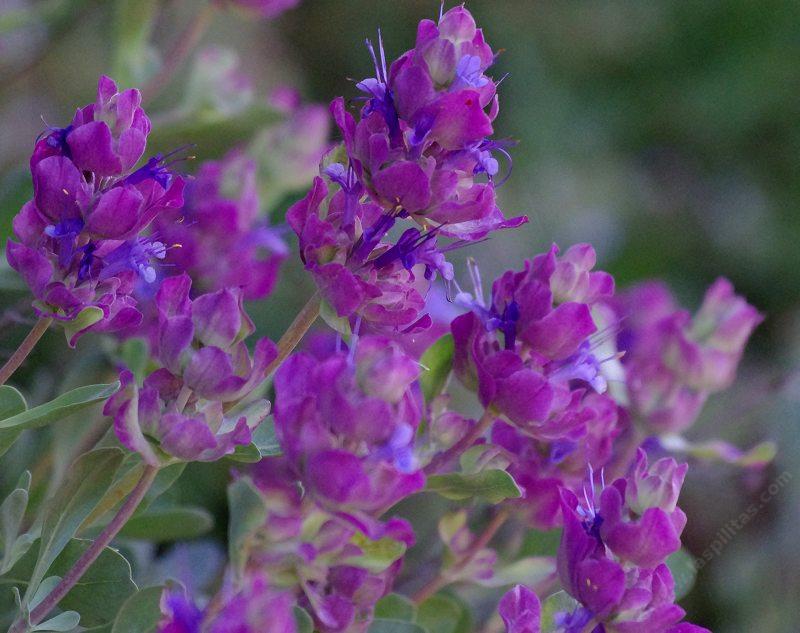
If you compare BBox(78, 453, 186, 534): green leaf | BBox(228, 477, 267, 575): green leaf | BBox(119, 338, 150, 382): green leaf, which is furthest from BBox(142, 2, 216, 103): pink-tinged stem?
BBox(228, 477, 267, 575): green leaf

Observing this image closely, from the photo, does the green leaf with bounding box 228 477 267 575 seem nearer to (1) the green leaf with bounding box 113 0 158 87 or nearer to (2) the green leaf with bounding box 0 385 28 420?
(2) the green leaf with bounding box 0 385 28 420

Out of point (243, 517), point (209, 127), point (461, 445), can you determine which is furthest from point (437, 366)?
point (209, 127)

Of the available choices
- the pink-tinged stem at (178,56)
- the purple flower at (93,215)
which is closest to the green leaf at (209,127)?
the pink-tinged stem at (178,56)

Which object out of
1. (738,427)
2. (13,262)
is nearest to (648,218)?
(738,427)

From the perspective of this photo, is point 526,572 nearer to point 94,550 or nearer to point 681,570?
point 681,570

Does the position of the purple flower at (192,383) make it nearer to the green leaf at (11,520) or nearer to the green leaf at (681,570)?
the green leaf at (11,520)

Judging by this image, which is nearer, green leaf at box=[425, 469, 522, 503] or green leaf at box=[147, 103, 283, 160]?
green leaf at box=[425, 469, 522, 503]

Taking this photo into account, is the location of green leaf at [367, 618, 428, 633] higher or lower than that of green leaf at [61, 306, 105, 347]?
lower
